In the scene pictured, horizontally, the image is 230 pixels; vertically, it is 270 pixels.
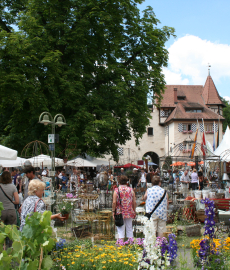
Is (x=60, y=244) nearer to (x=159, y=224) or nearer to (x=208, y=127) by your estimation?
(x=159, y=224)

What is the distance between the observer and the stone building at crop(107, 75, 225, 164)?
47531mm

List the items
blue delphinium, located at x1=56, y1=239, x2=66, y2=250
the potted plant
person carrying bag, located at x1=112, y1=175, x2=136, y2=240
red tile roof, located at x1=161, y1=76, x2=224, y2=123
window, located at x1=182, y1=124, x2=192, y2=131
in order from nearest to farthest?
1. blue delphinium, located at x1=56, y1=239, x2=66, y2=250
2. person carrying bag, located at x1=112, y1=175, x2=136, y2=240
3. the potted plant
4. window, located at x1=182, y1=124, x2=192, y2=131
5. red tile roof, located at x1=161, y1=76, x2=224, y2=123

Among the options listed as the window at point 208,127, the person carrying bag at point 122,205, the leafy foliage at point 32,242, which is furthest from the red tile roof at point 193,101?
the leafy foliage at point 32,242

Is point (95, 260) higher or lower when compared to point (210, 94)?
lower

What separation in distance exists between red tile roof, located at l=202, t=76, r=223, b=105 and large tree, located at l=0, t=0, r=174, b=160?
31232 millimetres

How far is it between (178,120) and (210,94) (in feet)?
27.5

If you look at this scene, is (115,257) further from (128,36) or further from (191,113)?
(191,113)

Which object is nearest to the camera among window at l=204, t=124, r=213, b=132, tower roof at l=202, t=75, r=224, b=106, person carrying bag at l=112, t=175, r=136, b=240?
person carrying bag at l=112, t=175, r=136, b=240

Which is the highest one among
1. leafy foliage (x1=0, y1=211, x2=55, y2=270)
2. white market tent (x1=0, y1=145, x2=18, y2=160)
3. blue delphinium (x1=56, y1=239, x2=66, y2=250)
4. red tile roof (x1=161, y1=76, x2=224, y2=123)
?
red tile roof (x1=161, y1=76, x2=224, y2=123)

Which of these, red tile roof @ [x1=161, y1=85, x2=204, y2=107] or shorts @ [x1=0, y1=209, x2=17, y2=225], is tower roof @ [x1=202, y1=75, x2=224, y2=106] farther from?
shorts @ [x1=0, y1=209, x2=17, y2=225]

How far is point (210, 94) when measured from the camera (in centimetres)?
5172

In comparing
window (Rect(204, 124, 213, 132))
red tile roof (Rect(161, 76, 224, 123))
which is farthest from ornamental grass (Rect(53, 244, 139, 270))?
window (Rect(204, 124, 213, 132))

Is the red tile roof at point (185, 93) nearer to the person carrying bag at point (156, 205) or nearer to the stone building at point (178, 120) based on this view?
the stone building at point (178, 120)

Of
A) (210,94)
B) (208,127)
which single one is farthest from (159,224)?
(210,94)
